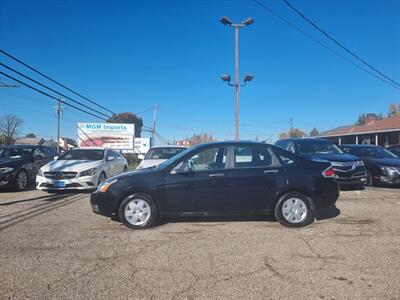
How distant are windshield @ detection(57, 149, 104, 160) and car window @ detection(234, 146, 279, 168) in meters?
6.37

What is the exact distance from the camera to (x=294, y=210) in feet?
18.0

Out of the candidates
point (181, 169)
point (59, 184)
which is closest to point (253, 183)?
point (181, 169)

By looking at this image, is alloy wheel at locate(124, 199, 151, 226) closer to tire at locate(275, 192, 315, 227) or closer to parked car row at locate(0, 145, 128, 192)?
tire at locate(275, 192, 315, 227)

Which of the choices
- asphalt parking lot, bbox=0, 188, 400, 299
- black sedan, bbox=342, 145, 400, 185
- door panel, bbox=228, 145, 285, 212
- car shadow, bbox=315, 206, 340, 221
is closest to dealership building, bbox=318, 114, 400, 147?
black sedan, bbox=342, 145, 400, 185

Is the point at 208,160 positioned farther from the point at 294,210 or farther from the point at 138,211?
the point at 294,210

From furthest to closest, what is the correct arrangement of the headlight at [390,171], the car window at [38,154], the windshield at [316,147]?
the car window at [38,154] < the windshield at [316,147] < the headlight at [390,171]

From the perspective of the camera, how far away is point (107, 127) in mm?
35188

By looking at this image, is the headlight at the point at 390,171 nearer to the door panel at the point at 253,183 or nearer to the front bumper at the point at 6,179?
the door panel at the point at 253,183

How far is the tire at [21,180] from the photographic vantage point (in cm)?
976

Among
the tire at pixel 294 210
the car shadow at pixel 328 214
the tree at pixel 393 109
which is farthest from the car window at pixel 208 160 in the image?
the tree at pixel 393 109

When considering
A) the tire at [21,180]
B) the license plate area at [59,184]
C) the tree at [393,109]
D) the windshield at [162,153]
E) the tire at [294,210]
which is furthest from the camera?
the tree at [393,109]

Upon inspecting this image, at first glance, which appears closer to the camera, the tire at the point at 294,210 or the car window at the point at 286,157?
the tire at the point at 294,210

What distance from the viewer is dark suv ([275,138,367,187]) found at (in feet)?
29.6

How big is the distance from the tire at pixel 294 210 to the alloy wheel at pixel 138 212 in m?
2.27
